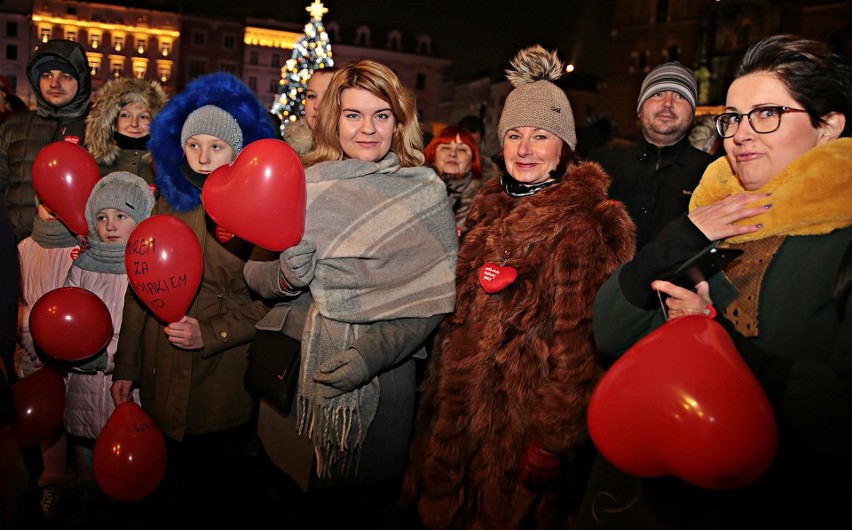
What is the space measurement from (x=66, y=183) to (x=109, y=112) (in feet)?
3.30

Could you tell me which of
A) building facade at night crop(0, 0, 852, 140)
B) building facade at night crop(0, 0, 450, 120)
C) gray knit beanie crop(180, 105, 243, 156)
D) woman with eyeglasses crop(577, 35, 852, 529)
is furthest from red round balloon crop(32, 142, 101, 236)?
building facade at night crop(0, 0, 450, 120)

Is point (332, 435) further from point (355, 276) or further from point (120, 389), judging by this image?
point (120, 389)

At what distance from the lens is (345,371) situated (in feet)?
7.75

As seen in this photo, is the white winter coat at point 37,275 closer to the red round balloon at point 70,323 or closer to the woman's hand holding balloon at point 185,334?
the red round balloon at point 70,323

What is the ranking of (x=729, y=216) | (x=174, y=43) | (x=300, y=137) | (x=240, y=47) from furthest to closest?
(x=240, y=47)
(x=174, y=43)
(x=300, y=137)
(x=729, y=216)

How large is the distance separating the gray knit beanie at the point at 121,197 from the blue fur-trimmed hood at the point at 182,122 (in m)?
0.27

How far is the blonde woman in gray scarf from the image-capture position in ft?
8.26

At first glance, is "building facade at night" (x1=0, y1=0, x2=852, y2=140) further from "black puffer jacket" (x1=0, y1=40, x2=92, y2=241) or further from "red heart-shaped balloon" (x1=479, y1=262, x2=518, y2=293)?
"red heart-shaped balloon" (x1=479, y1=262, x2=518, y2=293)

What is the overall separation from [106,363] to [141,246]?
0.96 m

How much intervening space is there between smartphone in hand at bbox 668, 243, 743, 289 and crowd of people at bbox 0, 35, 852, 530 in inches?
1.2

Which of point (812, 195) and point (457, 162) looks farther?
point (457, 162)

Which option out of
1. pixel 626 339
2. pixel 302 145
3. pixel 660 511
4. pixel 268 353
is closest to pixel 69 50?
pixel 302 145

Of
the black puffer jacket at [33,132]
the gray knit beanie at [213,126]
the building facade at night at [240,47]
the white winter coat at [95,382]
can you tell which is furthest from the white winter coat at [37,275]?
the building facade at night at [240,47]

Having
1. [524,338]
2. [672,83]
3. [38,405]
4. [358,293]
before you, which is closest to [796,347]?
[524,338]
